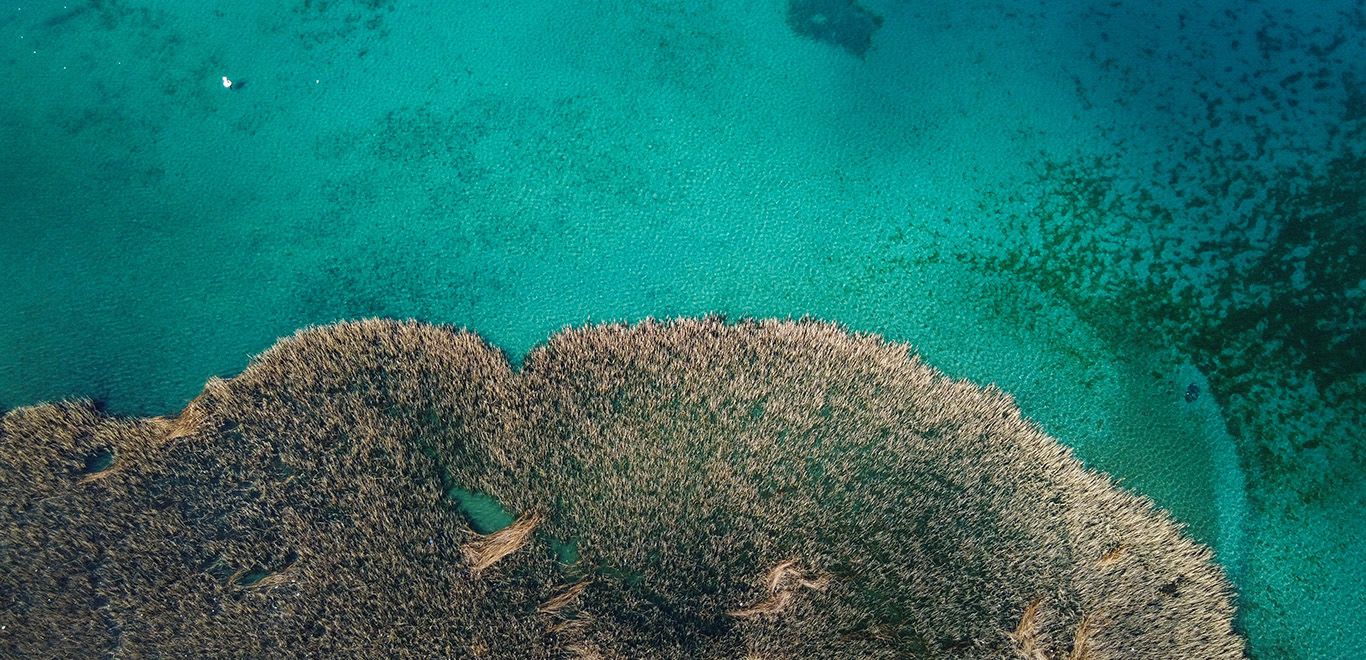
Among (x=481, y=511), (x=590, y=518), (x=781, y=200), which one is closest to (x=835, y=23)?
(x=781, y=200)

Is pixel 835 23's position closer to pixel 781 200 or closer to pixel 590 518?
pixel 781 200

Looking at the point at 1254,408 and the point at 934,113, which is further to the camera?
the point at 934,113

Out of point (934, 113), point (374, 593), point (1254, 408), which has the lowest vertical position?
point (374, 593)

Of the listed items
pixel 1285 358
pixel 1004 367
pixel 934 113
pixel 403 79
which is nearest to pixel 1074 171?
pixel 934 113

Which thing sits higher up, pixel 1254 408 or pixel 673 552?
pixel 1254 408

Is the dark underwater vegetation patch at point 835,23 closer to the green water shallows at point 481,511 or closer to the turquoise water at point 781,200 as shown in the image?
the turquoise water at point 781,200

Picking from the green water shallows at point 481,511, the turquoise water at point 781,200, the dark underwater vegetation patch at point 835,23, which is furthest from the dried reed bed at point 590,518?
the dark underwater vegetation patch at point 835,23

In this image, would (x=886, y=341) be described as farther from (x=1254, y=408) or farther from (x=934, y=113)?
(x=1254, y=408)
